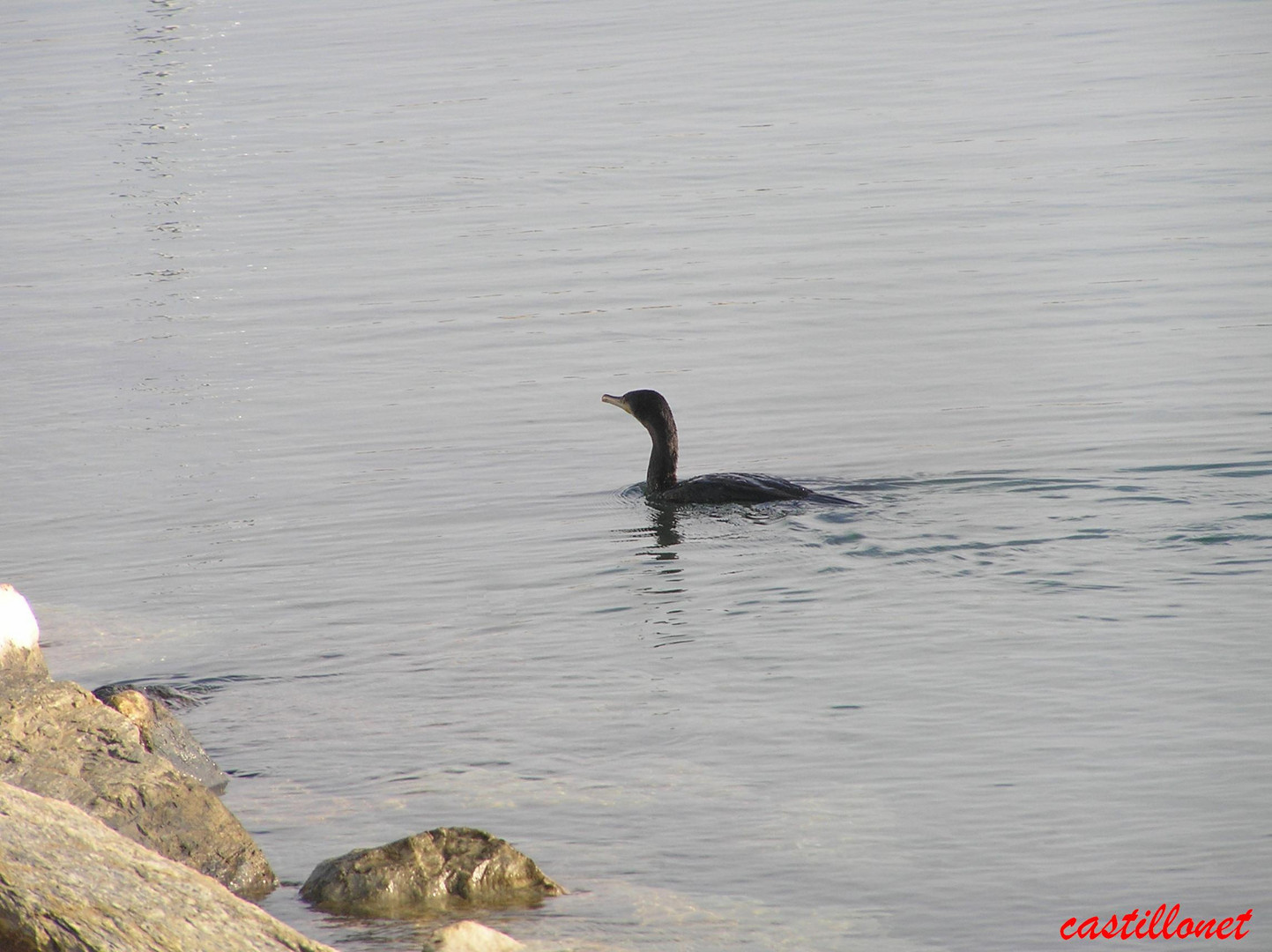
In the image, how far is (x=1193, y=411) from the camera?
1268cm

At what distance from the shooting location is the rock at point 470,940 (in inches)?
204

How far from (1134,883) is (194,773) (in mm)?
3874

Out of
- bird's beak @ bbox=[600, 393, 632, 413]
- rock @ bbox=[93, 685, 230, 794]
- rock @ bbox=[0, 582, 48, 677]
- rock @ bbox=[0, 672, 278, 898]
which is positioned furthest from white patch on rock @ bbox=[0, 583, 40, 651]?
bird's beak @ bbox=[600, 393, 632, 413]

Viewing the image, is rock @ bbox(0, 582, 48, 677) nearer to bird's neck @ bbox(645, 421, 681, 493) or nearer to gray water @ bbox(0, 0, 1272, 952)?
gray water @ bbox(0, 0, 1272, 952)

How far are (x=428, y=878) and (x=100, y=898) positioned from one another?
1615 millimetres

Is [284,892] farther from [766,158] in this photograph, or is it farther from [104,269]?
[766,158]

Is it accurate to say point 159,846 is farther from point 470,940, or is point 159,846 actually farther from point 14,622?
point 470,940

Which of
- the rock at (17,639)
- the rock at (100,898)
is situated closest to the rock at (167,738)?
the rock at (17,639)

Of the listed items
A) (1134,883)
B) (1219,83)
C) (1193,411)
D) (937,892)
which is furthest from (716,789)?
(1219,83)

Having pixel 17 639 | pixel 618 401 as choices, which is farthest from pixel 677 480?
pixel 17 639

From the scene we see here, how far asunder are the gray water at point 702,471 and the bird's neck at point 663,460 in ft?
1.62

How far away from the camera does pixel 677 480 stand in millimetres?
12352

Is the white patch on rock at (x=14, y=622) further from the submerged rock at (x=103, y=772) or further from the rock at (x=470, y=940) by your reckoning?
the rock at (x=470, y=940)

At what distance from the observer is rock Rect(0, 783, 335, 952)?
441 centimetres
